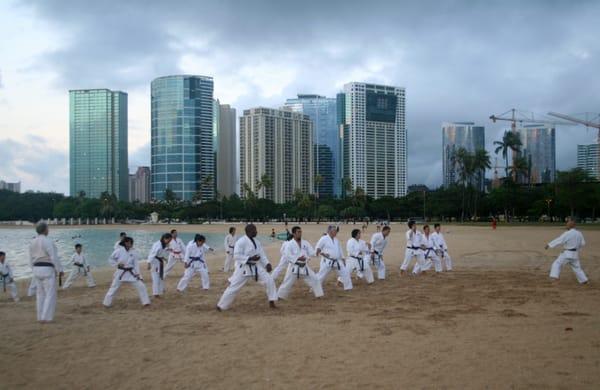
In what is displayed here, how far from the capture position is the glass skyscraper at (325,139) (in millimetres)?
165500

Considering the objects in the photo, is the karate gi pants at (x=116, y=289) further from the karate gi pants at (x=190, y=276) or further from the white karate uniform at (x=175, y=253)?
the white karate uniform at (x=175, y=253)

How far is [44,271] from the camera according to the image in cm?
876

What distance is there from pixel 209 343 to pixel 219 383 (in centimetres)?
177

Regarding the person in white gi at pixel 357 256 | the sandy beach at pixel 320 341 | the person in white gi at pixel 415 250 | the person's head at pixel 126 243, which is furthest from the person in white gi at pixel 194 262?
the person in white gi at pixel 415 250

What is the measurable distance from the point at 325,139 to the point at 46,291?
171226 millimetres

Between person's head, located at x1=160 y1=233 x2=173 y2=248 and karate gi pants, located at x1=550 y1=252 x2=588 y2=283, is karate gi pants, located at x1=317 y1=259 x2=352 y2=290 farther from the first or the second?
karate gi pants, located at x1=550 y1=252 x2=588 y2=283

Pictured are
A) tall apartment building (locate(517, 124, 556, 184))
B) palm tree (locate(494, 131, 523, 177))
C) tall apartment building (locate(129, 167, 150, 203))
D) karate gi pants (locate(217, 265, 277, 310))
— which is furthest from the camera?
tall apartment building (locate(129, 167, 150, 203))

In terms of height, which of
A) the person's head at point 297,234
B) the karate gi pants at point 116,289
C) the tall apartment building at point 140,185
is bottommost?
the karate gi pants at point 116,289

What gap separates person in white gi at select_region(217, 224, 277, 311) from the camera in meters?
9.64

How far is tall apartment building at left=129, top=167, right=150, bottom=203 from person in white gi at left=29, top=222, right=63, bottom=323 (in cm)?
19140

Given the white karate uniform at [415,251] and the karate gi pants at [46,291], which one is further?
→ the white karate uniform at [415,251]

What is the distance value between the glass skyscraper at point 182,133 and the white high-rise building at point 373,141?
44.6 meters

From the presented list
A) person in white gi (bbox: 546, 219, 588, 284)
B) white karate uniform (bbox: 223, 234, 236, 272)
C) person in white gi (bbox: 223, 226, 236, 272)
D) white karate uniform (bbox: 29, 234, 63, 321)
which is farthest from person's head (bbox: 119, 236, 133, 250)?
person in white gi (bbox: 546, 219, 588, 284)

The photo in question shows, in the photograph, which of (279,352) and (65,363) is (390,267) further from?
(65,363)
